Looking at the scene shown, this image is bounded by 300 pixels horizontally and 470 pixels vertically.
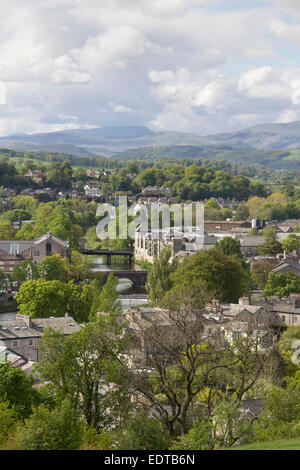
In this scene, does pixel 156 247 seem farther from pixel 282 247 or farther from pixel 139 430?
pixel 139 430

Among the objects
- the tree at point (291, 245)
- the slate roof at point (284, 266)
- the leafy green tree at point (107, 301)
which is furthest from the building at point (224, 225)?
the leafy green tree at point (107, 301)

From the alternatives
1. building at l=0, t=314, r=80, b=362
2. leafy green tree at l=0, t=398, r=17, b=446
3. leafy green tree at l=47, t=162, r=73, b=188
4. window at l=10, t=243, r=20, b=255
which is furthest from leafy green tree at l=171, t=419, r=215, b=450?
leafy green tree at l=47, t=162, r=73, b=188

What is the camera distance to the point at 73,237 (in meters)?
81.5

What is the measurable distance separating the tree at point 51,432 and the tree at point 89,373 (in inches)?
131

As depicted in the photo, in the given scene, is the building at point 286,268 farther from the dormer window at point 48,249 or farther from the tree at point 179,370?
the tree at point 179,370

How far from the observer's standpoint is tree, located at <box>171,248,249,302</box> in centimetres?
4688

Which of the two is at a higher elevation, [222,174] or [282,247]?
[222,174]

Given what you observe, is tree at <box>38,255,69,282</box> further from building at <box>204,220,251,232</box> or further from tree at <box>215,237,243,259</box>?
building at <box>204,220,251,232</box>

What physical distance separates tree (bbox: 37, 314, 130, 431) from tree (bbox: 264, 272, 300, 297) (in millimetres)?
27837

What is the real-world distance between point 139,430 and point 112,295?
24512 millimetres

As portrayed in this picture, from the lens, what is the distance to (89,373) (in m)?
21.2

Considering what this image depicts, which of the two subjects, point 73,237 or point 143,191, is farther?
point 143,191

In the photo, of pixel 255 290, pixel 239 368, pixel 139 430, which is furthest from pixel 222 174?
pixel 139 430
